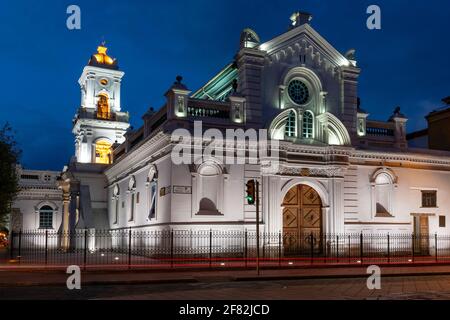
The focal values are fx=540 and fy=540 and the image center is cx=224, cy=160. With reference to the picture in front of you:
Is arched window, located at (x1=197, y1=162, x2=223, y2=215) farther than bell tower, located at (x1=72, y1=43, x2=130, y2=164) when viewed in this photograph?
No

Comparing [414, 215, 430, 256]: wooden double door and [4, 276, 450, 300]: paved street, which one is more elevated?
[414, 215, 430, 256]: wooden double door

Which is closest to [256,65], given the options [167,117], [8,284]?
[167,117]

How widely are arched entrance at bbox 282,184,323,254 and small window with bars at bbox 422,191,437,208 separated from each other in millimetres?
7149

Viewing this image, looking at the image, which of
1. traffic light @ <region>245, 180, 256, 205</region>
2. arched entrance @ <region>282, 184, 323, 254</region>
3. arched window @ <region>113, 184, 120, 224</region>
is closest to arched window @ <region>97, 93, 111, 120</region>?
arched window @ <region>113, 184, 120, 224</region>

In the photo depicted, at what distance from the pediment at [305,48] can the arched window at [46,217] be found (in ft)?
93.1

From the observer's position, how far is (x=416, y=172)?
106 ft

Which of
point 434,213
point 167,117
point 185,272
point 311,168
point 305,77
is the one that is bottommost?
point 185,272

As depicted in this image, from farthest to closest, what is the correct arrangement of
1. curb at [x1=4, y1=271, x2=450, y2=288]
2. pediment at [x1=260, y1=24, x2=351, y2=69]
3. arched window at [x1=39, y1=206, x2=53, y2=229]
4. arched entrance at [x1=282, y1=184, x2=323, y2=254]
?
arched window at [x1=39, y1=206, x2=53, y2=229] < pediment at [x1=260, y1=24, x2=351, y2=69] < arched entrance at [x1=282, y1=184, x2=323, y2=254] < curb at [x1=4, y1=271, x2=450, y2=288]

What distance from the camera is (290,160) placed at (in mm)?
28172

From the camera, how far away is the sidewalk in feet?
57.3

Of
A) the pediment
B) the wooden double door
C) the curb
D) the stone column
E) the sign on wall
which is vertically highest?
the pediment

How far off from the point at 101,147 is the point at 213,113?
2195 centimetres

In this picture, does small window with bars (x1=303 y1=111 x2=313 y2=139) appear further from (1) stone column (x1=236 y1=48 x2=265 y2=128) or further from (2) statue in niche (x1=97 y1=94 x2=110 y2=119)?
(2) statue in niche (x1=97 y1=94 x2=110 y2=119)

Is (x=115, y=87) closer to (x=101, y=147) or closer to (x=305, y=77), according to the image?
(x=101, y=147)
